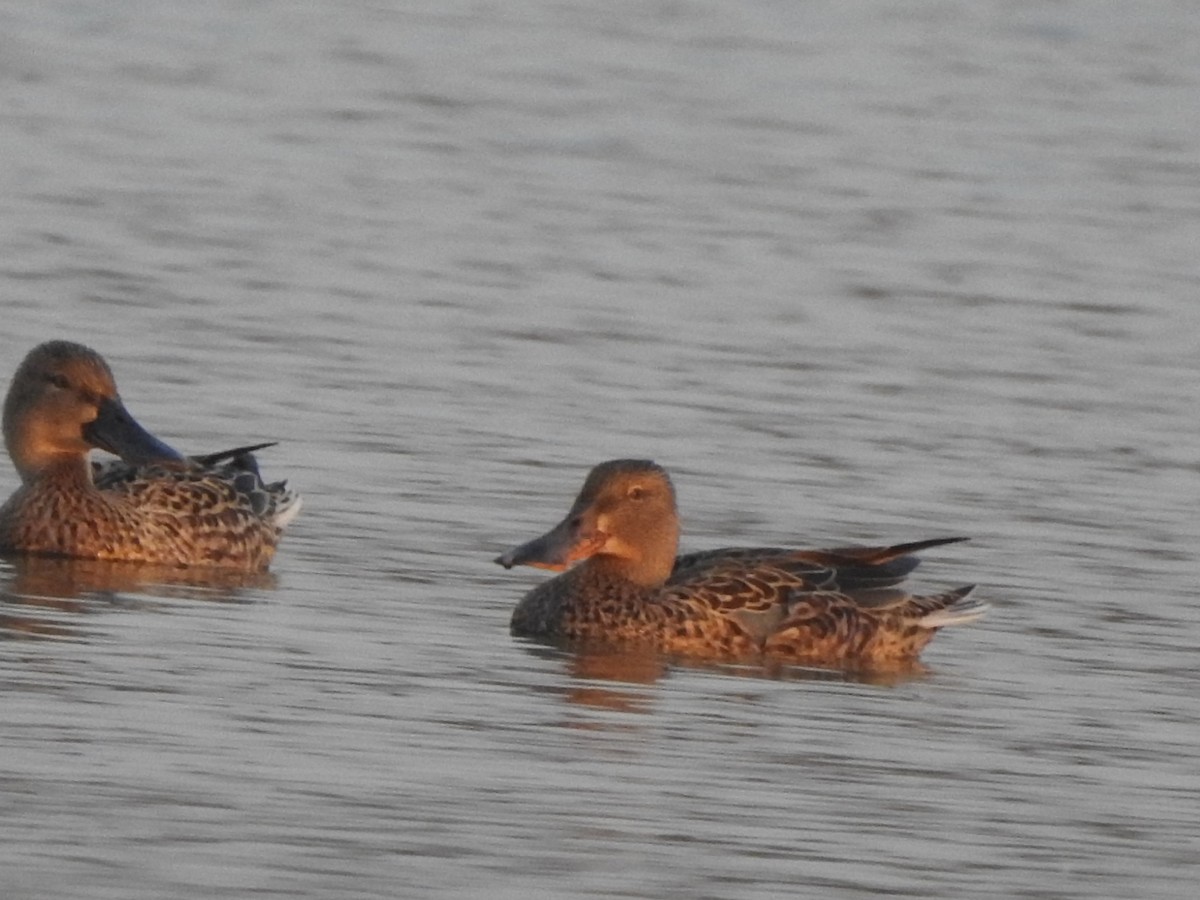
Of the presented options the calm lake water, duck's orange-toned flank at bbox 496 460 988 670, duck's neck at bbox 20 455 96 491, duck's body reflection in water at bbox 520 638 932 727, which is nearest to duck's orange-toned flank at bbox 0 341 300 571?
duck's neck at bbox 20 455 96 491

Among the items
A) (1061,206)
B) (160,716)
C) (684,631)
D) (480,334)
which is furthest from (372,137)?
(160,716)

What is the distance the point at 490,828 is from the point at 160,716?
1.40m

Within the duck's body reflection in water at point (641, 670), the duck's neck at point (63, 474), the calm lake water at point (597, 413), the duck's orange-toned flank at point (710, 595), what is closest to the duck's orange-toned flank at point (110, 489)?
the duck's neck at point (63, 474)

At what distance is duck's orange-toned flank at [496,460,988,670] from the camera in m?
12.5

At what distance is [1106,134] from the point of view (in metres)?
27.4

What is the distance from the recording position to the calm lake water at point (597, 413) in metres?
9.34

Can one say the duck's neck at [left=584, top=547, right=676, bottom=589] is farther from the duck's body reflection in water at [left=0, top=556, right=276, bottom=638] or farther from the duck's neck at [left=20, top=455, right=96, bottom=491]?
the duck's neck at [left=20, top=455, right=96, bottom=491]

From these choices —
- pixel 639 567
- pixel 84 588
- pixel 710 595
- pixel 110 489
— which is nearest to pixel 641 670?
pixel 710 595

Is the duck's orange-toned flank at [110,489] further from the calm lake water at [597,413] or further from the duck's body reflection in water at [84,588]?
the calm lake water at [597,413]

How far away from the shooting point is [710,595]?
12.5 meters

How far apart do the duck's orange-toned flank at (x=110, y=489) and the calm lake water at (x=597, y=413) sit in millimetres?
229

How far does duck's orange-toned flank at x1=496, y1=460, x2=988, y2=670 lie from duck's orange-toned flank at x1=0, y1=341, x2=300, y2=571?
130 centimetres

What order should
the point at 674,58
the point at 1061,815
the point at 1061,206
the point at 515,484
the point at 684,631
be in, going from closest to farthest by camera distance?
1. the point at 1061,815
2. the point at 684,631
3. the point at 515,484
4. the point at 1061,206
5. the point at 674,58

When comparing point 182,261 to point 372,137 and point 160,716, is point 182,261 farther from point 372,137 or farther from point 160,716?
point 160,716
